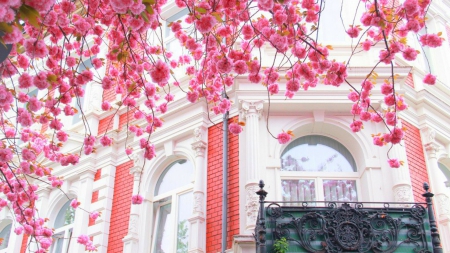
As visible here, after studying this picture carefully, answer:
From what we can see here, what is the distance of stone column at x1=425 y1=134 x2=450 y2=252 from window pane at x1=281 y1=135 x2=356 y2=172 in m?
1.44

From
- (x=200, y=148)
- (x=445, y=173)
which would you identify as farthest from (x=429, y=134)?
(x=200, y=148)

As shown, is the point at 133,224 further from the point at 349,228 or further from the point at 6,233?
the point at 6,233

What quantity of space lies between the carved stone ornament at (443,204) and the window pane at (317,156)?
156cm

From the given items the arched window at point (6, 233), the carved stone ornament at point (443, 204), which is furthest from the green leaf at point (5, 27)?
the arched window at point (6, 233)

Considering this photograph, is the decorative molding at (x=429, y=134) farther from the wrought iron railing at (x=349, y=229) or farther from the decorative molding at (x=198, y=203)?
the decorative molding at (x=198, y=203)

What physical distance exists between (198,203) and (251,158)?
4.51 feet

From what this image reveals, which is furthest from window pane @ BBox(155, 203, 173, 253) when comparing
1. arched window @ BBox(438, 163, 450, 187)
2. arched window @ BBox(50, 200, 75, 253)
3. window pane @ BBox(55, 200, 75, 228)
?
arched window @ BBox(438, 163, 450, 187)

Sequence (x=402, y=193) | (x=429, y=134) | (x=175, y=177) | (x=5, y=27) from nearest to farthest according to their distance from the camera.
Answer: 1. (x=5, y=27)
2. (x=402, y=193)
3. (x=429, y=134)
4. (x=175, y=177)

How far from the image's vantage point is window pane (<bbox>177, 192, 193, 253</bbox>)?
9.66m

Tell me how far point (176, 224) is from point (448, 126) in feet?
19.5

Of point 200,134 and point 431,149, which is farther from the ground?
point 200,134

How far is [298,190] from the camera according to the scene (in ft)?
30.1

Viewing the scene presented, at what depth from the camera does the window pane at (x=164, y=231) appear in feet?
32.8

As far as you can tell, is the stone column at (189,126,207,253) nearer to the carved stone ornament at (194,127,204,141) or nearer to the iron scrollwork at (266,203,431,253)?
the carved stone ornament at (194,127,204,141)
